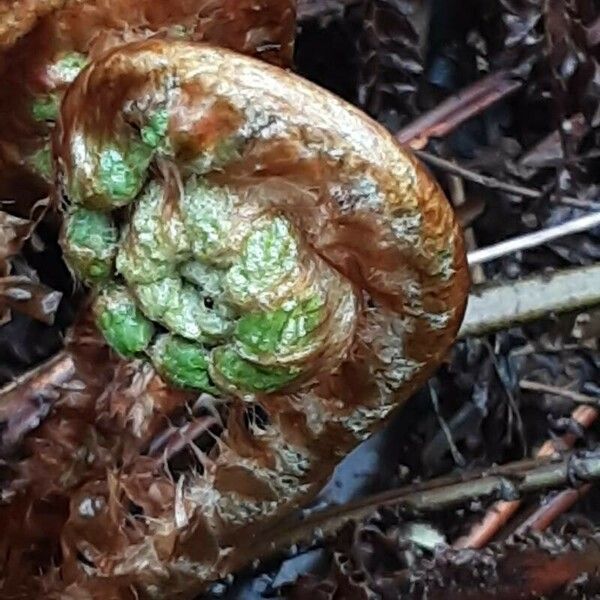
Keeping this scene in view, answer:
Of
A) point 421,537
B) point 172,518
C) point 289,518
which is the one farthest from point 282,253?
point 421,537

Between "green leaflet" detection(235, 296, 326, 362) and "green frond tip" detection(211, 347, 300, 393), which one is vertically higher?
"green leaflet" detection(235, 296, 326, 362)

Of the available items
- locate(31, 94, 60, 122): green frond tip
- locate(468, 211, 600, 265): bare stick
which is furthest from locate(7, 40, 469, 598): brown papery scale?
locate(468, 211, 600, 265): bare stick

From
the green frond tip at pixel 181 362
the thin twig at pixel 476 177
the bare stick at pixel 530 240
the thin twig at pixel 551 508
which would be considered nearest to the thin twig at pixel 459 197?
the thin twig at pixel 476 177

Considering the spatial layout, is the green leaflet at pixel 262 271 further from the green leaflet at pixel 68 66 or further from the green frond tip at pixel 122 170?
the green leaflet at pixel 68 66

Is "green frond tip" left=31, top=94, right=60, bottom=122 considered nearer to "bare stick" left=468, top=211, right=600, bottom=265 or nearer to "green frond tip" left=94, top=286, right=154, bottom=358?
"green frond tip" left=94, top=286, right=154, bottom=358

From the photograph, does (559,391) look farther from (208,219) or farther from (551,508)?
(208,219)

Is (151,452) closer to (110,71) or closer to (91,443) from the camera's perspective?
(91,443)

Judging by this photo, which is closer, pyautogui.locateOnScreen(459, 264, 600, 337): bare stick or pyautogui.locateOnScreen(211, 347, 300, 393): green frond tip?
pyautogui.locateOnScreen(211, 347, 300, 393): green frond tip

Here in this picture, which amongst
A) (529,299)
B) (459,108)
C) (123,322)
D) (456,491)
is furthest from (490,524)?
(123,322)
